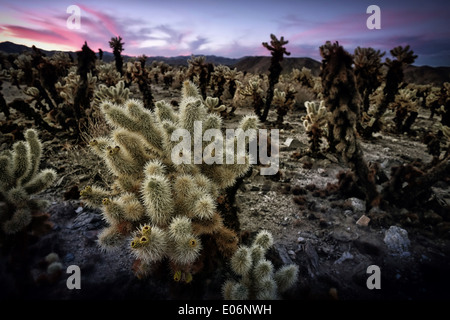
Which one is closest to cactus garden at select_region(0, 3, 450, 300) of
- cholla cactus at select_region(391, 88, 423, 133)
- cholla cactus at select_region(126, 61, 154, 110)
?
cholla cactus at select_region(126, 61, 154, 110)

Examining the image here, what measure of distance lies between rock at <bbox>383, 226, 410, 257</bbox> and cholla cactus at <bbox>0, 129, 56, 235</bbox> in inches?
178

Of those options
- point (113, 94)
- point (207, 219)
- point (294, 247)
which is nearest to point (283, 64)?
point (113, 94)

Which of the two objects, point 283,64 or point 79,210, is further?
point 283,64

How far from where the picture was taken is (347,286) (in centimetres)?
248

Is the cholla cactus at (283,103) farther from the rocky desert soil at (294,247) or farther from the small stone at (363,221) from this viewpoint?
the small stone at (363,221)

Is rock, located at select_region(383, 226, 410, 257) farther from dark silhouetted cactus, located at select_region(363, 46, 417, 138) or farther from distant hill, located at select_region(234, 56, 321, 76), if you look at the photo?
distant hill, located at select_region(234, 56, 321, 76)

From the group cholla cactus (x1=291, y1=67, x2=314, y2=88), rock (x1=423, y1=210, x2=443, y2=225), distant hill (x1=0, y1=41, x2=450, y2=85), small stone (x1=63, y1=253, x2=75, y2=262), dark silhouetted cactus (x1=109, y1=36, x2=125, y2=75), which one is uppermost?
distant hill (x1=0, y1=41, x2=450, y2=85)

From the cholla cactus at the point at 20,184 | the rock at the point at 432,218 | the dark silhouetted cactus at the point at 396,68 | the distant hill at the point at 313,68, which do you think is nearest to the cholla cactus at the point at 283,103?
the dark silhouetted cactus at the point at 396,68

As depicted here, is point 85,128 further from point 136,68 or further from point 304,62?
point 304,62

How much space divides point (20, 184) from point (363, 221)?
15.7 ft

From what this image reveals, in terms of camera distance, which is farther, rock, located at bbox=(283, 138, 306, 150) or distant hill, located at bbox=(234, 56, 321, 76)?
distant hill, located at bbox=(234, 56, 321, 76)

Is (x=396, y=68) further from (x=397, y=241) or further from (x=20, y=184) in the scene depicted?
(x=20, y=184)

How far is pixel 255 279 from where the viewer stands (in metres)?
2.10

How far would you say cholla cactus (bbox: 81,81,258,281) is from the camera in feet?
6.07
